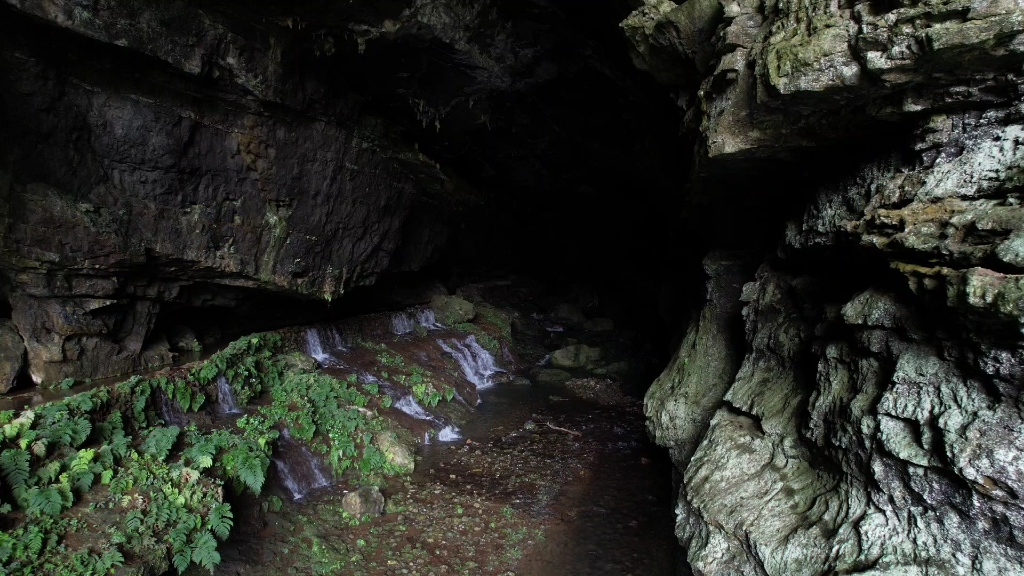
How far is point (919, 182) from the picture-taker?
554 cm

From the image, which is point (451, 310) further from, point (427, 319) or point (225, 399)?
point (225, 399)

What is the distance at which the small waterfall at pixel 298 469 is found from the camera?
9805 millimetres

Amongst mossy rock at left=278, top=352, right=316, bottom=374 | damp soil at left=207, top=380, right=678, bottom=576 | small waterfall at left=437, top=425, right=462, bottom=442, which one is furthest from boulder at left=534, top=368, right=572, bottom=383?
mossy rock at left=278, top=352, right=316, bottom=374

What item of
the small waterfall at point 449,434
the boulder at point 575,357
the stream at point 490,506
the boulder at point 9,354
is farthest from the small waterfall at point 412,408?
the boulder at point 9,354

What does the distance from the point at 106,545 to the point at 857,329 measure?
9782 mm

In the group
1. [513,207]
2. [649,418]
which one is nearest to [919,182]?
[649,418]

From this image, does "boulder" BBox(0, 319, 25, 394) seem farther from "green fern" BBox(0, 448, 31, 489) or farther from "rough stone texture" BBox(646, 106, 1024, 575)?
"rough stone texture" BBox(646, 106, 1024, 575)

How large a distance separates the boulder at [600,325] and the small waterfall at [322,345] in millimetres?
12562

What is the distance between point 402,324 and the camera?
19641 mm

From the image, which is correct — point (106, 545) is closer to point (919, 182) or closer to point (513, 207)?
point (919, 182)

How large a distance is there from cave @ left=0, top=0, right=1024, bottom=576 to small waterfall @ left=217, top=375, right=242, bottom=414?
13cm

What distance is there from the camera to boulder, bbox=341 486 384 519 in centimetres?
926

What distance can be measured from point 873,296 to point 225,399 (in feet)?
38.8

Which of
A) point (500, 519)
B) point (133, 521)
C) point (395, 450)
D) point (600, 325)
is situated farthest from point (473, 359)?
point (133, 521)
